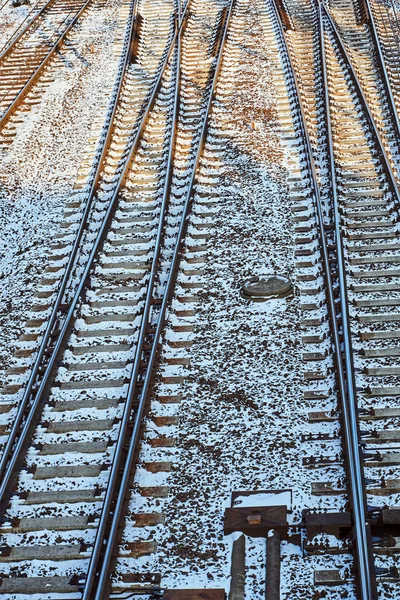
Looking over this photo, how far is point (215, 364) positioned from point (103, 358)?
4.52 feet

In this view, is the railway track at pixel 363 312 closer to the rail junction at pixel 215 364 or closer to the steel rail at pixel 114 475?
the rail junction at pixel 215 364

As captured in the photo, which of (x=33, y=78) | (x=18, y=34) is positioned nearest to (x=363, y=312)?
(x=33, y=78)

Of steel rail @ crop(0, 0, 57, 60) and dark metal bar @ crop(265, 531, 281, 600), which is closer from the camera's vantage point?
dark metal bar @ crop(265, 531, 281, 600)

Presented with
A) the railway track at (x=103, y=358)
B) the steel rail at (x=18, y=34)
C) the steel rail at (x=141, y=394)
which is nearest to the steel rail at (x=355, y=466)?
the railway track at (x=103, y=358)

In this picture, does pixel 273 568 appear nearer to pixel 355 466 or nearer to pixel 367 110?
pixel 355 466

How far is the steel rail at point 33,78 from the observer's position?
57.1 feet

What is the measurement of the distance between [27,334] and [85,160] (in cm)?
566

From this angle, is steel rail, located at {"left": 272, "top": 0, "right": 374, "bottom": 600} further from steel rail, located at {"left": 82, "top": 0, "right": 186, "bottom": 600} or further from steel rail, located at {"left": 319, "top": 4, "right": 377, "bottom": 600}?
steel rail, located at {"left": 82, "top": 0, "right": 186, "bottom": 600}

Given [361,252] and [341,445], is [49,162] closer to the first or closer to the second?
[361,252]

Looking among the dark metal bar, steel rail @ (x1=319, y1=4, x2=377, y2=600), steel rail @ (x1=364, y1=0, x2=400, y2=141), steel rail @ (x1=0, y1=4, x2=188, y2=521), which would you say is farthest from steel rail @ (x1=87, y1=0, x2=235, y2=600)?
steel rail @ (x1=364, y1=0, x2=400, y2=141)

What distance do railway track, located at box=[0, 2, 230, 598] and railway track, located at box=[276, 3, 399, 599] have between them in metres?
1.93

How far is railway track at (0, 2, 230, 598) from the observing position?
715cm

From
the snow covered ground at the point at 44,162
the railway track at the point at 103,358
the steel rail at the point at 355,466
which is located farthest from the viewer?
the snow covered ground at the point at 44,162

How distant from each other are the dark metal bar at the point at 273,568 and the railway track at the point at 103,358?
1055 millimetres
